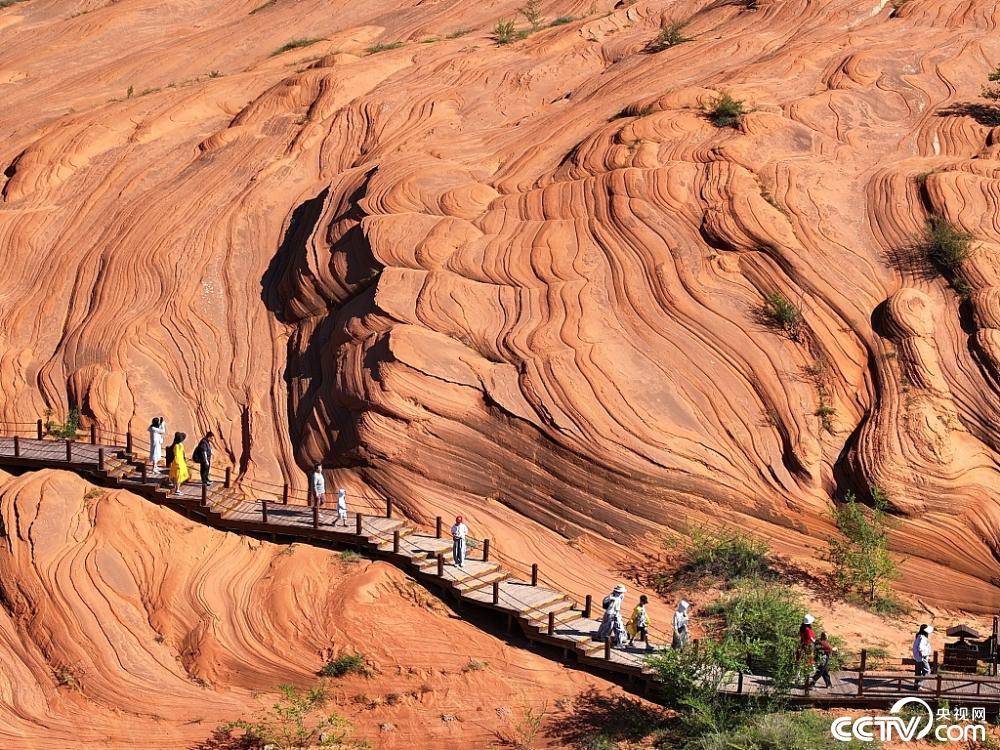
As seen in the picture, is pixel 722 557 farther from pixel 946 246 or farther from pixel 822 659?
pixel 946 246

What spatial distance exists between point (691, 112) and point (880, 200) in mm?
5743

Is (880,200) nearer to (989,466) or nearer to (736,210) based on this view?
(736,210)

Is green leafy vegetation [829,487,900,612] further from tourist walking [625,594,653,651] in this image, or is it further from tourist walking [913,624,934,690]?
tourist walking [625,594,653,651]

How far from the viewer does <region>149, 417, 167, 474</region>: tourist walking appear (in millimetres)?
26984

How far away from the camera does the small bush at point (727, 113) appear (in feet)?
110

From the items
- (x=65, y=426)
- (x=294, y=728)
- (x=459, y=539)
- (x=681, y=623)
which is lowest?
(x=294, y=728)

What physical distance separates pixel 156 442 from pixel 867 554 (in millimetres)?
14278

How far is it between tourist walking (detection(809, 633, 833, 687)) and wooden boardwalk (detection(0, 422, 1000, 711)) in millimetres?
180

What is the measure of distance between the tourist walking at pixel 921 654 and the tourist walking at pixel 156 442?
49.9 feet

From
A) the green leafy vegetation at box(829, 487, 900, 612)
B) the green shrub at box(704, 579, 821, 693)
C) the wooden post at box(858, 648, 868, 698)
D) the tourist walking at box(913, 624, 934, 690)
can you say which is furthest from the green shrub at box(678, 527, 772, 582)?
the tourist walking at box(913, 624, 934, 690)

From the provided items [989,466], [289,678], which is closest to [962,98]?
[989,466]

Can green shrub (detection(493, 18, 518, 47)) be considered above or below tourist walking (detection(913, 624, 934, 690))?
above

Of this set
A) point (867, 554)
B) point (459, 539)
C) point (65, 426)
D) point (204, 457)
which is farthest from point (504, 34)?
point (867, 554)

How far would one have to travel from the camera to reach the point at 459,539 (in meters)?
24.5
